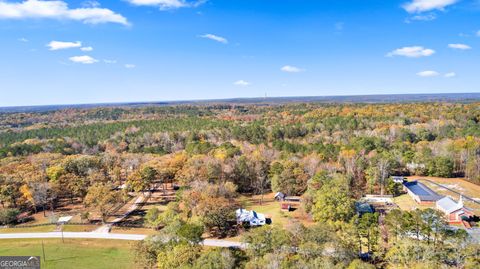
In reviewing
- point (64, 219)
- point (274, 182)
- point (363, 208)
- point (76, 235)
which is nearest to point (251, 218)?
point (274, 182)

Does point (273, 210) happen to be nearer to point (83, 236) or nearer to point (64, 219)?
point (83, 236)

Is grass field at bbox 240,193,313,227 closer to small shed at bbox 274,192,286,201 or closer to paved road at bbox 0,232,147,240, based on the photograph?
small shed at bbox 274,192,286,201

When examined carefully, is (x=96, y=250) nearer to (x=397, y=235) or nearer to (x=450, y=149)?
(x=397, y=235)

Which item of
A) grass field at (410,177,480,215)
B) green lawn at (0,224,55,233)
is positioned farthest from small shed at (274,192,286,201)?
green lawn at (0,224,55,233)

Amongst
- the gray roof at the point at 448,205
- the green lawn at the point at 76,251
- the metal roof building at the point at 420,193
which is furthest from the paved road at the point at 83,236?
the metal roof building at the point at 420,193

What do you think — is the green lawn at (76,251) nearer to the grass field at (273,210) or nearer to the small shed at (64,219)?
the small shed at (64,219)

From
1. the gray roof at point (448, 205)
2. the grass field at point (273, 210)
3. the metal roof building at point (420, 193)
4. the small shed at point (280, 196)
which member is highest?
the gray roof at point (448, 205)
